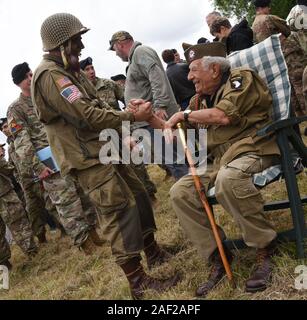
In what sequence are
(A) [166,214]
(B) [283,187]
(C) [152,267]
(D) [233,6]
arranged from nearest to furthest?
(C) [152,267]
(B) [283,187]
(A) [166,214]
(D) [233,6]

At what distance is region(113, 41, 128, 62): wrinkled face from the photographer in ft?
19.9

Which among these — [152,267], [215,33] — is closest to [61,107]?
[152,267]

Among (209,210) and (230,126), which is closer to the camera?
(209,210)

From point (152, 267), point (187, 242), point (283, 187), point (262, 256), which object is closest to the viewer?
point (262, 256)

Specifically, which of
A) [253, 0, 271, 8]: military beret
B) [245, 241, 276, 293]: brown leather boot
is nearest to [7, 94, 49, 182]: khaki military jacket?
[253, 0, 271, 8]: military beret

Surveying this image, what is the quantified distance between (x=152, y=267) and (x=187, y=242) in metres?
0.53

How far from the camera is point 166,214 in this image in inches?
253

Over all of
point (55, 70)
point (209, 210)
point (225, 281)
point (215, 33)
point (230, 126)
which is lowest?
point (225, 281)

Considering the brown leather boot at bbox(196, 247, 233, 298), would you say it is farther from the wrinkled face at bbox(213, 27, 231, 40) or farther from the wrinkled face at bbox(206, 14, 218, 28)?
the wrinkled face at bbox(206, 14, 218, 28)

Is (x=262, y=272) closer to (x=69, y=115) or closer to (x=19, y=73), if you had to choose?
(x=69, y=115)

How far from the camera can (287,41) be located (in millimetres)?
7695

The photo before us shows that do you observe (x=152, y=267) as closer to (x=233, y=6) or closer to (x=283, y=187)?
(x=283, y=187)

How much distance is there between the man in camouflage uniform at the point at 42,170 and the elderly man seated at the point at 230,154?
8.00ft

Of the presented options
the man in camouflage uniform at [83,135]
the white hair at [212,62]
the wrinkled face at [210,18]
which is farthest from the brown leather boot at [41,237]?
the white hair at [212,62]
